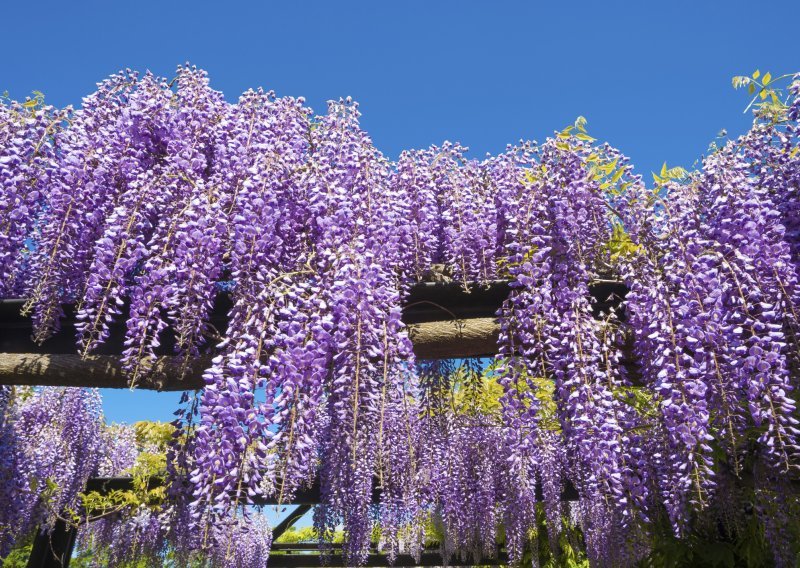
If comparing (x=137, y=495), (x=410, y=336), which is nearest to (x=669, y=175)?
(x=410, y=336)

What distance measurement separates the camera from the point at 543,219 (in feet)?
12.7

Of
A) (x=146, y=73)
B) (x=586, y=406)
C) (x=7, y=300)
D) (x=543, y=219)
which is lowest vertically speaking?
(x=586, y=406)

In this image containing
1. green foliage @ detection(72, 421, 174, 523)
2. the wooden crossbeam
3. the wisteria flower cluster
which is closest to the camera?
the wisteria flower cluster

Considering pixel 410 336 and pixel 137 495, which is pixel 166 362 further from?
pixel 137 495

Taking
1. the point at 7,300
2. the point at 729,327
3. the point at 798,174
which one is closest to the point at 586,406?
the point at 729,327

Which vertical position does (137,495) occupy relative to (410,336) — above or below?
below

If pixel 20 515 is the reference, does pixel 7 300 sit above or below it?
above

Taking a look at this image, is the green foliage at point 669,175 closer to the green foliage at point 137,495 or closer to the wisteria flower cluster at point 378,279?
the wisteria flower cluster at point 378,279

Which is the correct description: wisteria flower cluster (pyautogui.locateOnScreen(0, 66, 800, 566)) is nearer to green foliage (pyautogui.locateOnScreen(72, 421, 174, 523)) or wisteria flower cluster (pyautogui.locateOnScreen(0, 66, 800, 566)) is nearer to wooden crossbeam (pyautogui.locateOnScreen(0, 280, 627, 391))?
wooden crossbeam (pyautogui.locateOnScreen(0, 280, 627, 391))

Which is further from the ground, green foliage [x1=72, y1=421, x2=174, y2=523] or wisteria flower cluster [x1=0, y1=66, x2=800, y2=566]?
wisteria flower cluster [x1=0, y1=66, x2=800, y2=566]

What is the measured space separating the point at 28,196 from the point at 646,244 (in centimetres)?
397

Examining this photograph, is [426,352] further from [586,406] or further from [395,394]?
[586,406]

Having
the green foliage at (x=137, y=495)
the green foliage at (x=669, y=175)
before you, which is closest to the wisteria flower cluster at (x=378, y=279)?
the green foliage at (x=669, y=175)

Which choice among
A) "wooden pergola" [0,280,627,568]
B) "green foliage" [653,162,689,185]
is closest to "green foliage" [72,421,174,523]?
"wooden pergola" [0,280,627,568]
